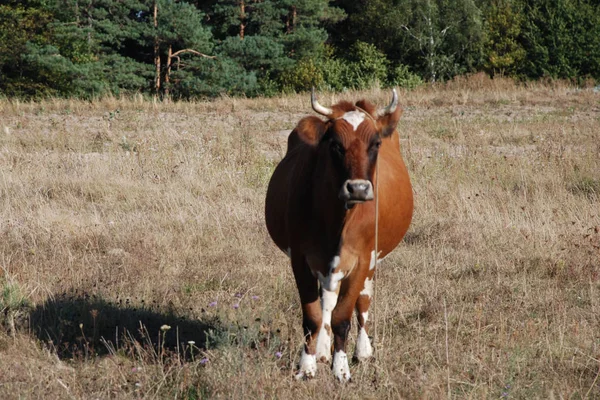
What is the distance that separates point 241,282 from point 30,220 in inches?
130

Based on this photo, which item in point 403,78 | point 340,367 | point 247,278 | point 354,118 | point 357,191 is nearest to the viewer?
point 357,191

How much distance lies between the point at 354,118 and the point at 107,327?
2798 millimetres

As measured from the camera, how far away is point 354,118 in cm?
461

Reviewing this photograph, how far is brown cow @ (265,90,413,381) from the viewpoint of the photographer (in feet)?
15.0

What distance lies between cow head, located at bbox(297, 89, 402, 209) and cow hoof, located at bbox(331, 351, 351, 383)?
1057mm

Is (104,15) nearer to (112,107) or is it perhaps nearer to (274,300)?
(112,107)

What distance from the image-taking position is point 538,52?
45.5 metres

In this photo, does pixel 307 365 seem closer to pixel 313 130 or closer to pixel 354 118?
pixel 313 130

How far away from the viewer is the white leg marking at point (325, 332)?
16.7ft

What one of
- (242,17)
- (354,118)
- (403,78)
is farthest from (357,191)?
(403,78)

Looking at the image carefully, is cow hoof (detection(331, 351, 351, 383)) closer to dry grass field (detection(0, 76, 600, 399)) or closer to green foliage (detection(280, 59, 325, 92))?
dry grass field (detection(0, 76, 600, 399))

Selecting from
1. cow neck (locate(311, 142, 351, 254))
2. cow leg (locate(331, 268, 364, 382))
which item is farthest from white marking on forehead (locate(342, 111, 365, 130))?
cow leg (locate(331, 268, 364, 382))

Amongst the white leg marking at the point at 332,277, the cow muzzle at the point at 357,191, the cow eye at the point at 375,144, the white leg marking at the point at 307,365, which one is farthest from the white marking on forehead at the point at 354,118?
the white leg marking at the point at 307,365

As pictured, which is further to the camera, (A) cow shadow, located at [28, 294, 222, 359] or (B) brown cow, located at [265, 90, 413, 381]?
(A) cow shadow, located at [28, 294, 222, 359]
